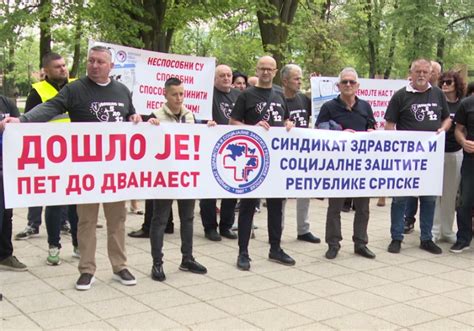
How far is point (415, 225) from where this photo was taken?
924 centimetres

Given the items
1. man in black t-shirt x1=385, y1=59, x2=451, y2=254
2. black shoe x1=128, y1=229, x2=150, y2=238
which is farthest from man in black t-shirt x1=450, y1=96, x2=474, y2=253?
black shoe x1=128, y1=229, x2=150, y2=238

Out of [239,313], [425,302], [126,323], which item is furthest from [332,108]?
[126,323]

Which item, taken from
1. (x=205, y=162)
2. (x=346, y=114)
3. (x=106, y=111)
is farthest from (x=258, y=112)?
(x=106, y=111)

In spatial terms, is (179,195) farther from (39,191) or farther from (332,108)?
(332,108)

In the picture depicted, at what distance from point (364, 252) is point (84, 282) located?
3.17 metres

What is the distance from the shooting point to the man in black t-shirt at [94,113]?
5.54 meters

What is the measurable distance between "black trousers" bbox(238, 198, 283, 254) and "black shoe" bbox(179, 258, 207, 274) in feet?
1.63

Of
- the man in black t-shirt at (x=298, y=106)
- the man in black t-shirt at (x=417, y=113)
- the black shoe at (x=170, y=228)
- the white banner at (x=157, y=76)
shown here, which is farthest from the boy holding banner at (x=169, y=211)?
the white banner at (x=157, y=76)

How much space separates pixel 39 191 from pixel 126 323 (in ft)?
4.97

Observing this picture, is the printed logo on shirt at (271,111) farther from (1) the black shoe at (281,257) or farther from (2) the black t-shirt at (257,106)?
(1) the black shoe at (281,257)

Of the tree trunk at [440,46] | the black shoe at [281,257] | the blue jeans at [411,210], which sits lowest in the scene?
the black shoe at [281,257]

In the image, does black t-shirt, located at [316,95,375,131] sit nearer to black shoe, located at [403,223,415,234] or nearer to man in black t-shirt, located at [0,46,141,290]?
black shoe, located at [403,223,415,234]

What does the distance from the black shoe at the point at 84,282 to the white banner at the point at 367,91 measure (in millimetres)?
5898

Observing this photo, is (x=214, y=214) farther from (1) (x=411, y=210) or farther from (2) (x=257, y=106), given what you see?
(1) (x=411, y=210)
